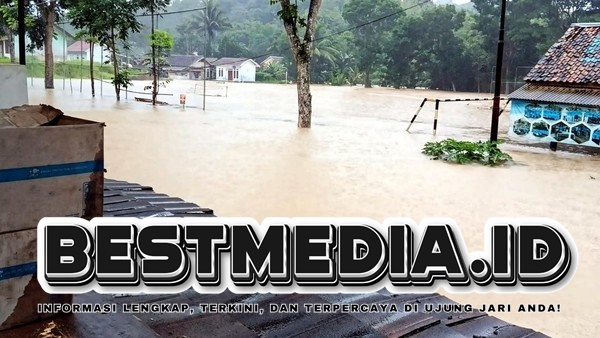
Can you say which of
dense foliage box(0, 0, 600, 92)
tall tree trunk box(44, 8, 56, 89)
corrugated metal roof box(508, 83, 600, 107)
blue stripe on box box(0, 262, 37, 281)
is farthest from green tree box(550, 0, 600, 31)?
blue stripe on box box(0, 262, 37, 281)

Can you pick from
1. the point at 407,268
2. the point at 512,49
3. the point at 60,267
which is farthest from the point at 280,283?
the point at 512,49

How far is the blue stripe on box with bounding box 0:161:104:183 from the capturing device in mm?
1874

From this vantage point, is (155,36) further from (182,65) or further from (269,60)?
(269,60)

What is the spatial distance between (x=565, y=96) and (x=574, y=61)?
120cm

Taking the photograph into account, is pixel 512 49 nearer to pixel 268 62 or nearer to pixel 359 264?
pixel 268 62

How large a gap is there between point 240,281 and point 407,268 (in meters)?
0.85

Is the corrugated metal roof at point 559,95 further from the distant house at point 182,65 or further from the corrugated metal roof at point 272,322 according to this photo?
the distant house at point 182,65

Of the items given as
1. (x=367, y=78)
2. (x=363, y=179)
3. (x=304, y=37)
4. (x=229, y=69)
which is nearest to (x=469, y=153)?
(x=363, y=179)

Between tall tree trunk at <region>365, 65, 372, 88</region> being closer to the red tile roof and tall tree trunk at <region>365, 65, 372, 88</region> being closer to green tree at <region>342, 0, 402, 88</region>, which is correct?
green tree at <region>342, 0, 402, 88</region>

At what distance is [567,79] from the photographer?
43.0 ft

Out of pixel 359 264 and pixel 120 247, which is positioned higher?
pixel 120 247

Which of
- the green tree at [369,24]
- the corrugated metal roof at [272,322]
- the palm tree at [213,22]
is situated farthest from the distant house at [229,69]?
the corrugated metal roof at [272,322]

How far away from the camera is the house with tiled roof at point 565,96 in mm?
12695

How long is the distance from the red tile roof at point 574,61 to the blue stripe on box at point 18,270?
13.2 meters
